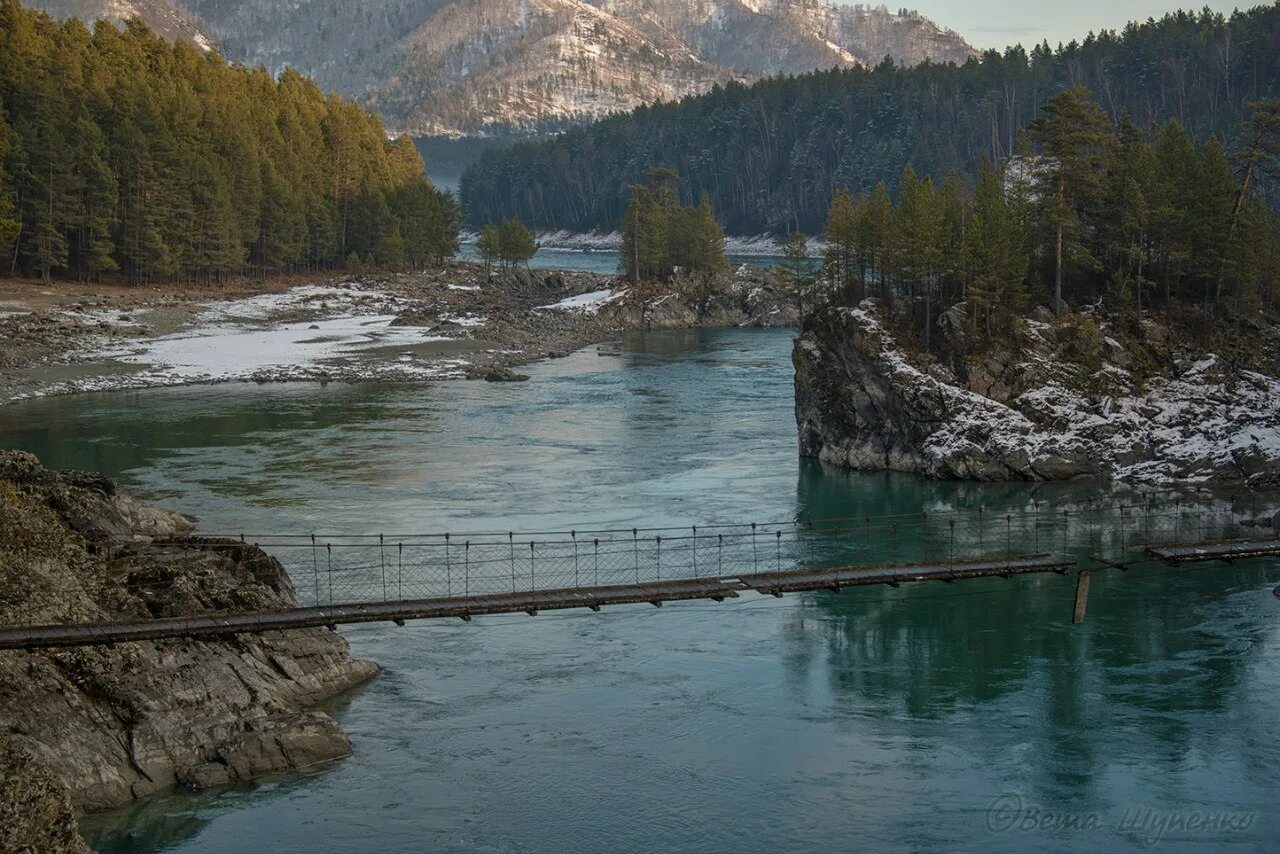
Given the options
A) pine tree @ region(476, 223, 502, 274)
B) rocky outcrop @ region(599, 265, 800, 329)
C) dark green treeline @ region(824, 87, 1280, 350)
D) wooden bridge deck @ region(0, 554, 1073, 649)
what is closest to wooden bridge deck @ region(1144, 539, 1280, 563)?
wooden bridge deck @ region(0, 554, 1073, 649)

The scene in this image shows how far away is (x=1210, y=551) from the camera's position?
139 ft

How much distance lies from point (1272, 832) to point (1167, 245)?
48487mm

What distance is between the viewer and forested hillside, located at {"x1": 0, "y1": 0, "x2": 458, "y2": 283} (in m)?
121

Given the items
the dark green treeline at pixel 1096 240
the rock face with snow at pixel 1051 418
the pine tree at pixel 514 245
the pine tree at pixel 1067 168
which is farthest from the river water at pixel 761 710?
the pine tree at pixel 514 245

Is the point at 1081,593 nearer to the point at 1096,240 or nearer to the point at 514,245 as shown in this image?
the point at 1096,240

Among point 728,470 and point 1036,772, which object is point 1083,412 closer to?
point 728,470

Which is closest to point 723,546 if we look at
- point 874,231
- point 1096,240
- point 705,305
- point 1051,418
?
point 1051,418

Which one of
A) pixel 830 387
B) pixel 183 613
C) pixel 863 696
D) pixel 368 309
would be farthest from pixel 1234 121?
pixel 183 613

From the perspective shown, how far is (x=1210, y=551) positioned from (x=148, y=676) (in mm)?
29940

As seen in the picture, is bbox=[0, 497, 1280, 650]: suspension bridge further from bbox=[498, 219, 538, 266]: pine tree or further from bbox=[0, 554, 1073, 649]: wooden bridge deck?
bbox=[498, 219, 538, 266]: pine tree

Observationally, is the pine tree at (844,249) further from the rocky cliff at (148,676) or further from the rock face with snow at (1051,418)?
the rocky cliff at (148,676)

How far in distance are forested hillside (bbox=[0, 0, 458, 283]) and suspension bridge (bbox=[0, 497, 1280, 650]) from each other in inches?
2225

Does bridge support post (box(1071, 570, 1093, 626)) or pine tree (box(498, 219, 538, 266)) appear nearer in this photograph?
bridge support post (box(1071, 570, 1093, 626))

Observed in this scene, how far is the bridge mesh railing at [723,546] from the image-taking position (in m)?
48.7
